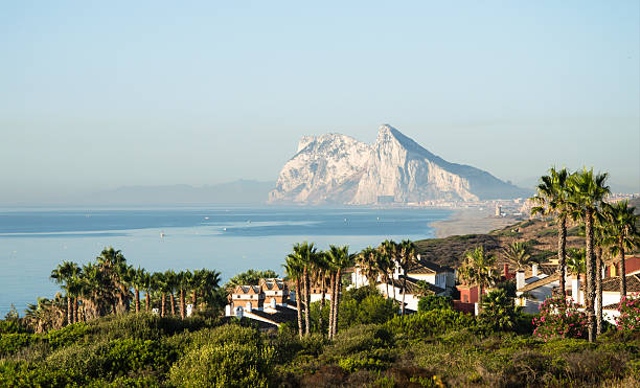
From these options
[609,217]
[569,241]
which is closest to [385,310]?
[609,217]

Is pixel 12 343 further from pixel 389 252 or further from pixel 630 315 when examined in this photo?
pixel 389 252

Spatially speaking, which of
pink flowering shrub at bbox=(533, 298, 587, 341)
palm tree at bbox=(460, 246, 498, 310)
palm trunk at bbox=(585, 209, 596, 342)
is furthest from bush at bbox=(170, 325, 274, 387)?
palm tree at bbox=(460, 246, 498, 310)

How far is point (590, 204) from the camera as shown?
3559 centimetres

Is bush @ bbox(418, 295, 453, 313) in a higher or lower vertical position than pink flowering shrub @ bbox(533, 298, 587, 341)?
lower

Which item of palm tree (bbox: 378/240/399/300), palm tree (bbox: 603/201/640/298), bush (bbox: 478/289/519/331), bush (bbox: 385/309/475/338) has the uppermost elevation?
palm tree (bbox: 603/201/640/298)

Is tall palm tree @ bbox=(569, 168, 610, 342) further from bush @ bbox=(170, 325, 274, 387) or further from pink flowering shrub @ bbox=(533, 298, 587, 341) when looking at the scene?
bush @ bbox=(170, 325, 274, 387)

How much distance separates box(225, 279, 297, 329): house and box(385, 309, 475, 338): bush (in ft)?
54.4

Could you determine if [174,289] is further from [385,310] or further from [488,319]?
[488,319]

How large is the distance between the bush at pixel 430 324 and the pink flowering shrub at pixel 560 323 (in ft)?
31.7

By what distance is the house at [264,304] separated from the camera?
63594 mm

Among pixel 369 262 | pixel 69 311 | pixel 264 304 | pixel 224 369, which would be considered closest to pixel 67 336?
Answer: pixel 224 369

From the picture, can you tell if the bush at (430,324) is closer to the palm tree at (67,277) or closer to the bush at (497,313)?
the bush at (497,313)

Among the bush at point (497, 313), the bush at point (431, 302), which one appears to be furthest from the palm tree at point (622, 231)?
the bush at point (431, 302)

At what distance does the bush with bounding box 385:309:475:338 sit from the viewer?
47.7m
